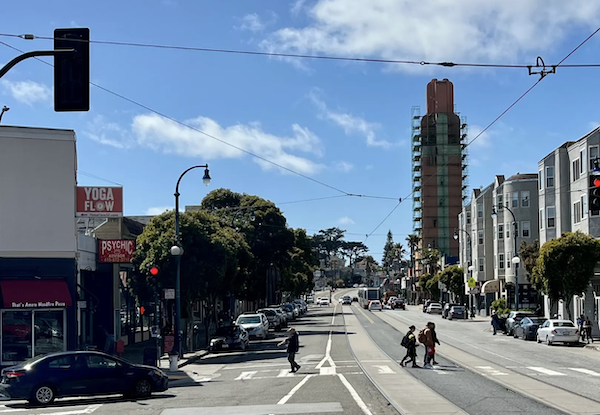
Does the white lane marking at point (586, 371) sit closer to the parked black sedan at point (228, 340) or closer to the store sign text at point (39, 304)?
the parked black sedan at point (228, 340)

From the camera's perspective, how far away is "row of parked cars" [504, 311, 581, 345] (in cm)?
4019

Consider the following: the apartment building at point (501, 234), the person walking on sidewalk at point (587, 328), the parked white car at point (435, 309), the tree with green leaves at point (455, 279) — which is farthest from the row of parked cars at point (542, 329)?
the tree with green leaves at point (455, 279)

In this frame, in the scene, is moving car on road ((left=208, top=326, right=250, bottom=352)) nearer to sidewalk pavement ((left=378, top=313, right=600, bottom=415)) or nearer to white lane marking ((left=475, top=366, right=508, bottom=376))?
sidewalk pavement ((left=378, top=313, right=600, bottom=415))

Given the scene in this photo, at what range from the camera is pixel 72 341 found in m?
30.4

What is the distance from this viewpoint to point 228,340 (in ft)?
131

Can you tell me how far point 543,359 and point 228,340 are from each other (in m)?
16.4

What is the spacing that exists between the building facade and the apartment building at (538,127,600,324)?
76557mm

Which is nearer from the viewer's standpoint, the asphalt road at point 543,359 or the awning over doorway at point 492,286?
the asphalt road at point 543,359

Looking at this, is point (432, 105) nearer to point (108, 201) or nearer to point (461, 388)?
point (108, 201)

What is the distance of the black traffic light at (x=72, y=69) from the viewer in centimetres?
1252

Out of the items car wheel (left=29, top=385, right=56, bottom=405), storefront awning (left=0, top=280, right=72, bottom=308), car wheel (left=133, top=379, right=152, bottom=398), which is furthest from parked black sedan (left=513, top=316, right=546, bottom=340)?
car wheel (left=29, top=385, right=56, bottom=405)

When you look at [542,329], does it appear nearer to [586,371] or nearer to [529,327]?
[529,327]

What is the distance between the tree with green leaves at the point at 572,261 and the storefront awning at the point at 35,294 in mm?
26956

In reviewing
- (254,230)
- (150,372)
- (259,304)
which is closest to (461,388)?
(150,372)
